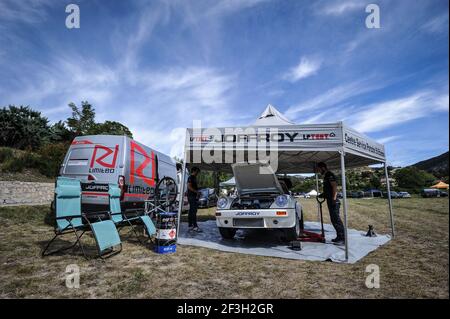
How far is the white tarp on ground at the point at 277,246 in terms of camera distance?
15.5 ft

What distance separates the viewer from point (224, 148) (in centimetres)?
580

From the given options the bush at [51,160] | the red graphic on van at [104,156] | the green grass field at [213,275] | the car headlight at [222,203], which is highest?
the bush at [51,160]

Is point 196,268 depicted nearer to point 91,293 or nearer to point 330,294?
point 91,293

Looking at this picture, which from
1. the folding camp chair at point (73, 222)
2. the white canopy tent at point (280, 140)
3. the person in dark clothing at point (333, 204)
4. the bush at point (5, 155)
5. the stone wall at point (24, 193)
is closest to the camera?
the folding camp chair at point (73, 222)

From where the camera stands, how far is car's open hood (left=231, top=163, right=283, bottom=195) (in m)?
6.06

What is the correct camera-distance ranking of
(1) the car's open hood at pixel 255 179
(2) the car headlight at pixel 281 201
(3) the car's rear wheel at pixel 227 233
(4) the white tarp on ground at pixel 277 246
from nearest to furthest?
(4) the white tarp on ground at pixel 277 246 < (2) the car headlight at pixel 281 201 < (1) the car's open hood at pixel 255 179 < (3) the car's rear wheel at pixel 227 233

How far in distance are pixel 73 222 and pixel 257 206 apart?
12.2 feet

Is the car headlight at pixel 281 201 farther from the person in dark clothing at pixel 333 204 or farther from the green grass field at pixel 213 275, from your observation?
the person in dark clothing at pixel 333 204

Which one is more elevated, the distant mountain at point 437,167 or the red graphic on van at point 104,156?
the distant mountain at point 437,167

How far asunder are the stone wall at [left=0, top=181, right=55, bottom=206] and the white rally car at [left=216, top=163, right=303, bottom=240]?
10.2 metres

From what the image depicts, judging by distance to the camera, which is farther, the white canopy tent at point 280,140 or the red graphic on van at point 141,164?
the red graphic on van at point 141,164

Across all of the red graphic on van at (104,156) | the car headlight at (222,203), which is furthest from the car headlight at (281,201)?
the red graphic on van at (104,156)

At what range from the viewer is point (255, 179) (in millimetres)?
6355

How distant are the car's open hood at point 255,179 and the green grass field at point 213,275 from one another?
2071 mm
